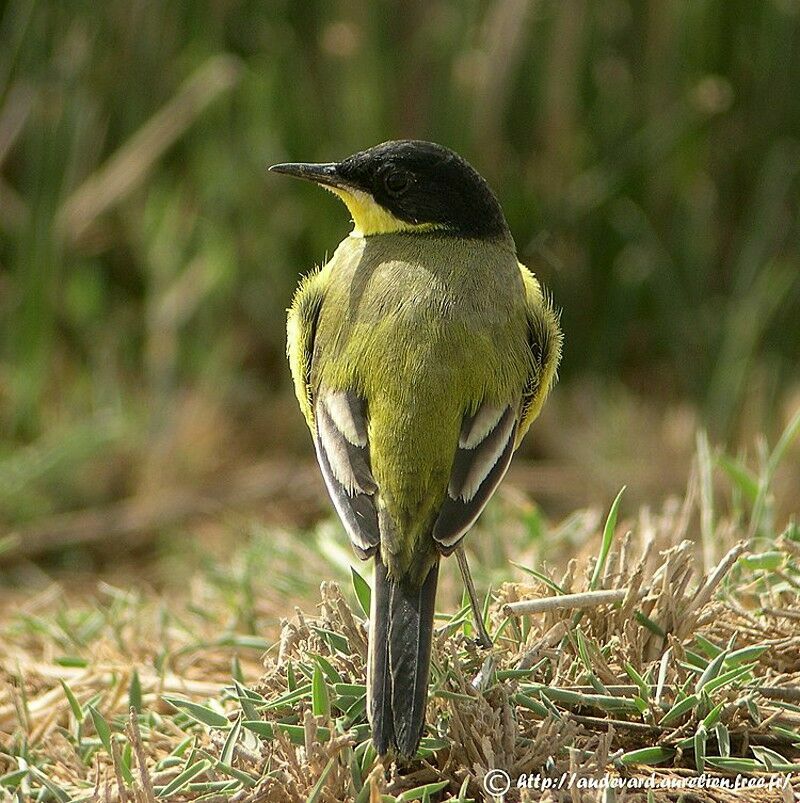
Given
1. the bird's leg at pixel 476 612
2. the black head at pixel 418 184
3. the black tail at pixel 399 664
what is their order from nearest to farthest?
the black tail at pixel 399 664
the bird's leg at pixel 476 612
the black head at pixel 418 184

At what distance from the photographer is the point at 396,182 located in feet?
11.7

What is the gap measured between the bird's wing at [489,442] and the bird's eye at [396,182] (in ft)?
1.54

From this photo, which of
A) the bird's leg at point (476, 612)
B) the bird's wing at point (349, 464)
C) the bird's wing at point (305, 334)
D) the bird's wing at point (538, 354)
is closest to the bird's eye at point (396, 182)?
the bird's wing at point (305, 334)

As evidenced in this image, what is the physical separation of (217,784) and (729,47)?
5.14 meters

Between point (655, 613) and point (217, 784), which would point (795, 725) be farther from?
point (217, 784)

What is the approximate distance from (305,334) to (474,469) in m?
0.78

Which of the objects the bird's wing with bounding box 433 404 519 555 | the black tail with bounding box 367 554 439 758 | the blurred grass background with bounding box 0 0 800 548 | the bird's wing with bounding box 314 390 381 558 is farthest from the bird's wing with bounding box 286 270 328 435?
the blurred grass background with bounding box 0 0 800 548

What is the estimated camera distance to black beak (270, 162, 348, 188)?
11.3ft

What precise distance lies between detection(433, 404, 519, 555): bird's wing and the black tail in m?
0.16

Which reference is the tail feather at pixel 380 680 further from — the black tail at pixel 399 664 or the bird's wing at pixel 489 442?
the bird's wing at pixel 489 442

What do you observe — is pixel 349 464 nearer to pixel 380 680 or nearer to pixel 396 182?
pixel 380 680

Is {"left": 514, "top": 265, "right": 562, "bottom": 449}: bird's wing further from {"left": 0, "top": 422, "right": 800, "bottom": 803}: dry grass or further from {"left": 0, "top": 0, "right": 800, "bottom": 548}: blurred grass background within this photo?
{"left": 0, "top": 0, "right": 800, "bottom": 548}: blurred grass background

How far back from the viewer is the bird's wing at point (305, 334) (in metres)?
3.27

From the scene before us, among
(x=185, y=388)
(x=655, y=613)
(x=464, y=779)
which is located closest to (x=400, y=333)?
(x=655, y=613)
